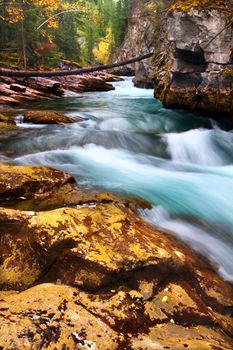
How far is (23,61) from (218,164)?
83.4 feet

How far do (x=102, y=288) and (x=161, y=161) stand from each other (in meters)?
5.88

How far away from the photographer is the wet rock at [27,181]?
4496 mm

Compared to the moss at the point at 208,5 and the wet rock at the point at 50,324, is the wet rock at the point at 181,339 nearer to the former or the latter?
the wet rock at the point at 50,324

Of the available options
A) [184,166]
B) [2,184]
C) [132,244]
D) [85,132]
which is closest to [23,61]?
[85,132]

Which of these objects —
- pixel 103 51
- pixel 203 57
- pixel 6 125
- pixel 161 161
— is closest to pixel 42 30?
pixel 6 125

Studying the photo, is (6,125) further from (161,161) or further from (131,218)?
(131,218)

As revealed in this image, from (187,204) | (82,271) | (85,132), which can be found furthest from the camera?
(85,132)

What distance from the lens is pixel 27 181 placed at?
467cm

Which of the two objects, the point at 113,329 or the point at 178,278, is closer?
the point at 113,329

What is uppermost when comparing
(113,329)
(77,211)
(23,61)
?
(23,61)

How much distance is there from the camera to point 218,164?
8586 mm

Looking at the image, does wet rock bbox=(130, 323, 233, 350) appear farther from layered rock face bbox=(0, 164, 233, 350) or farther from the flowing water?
the flowing water

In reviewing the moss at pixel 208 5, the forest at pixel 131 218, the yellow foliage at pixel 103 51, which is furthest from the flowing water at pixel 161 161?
the yellow foliage at pixel 103 51

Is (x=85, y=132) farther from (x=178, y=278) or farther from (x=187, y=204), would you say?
(x=178, y=278)
